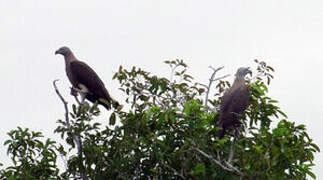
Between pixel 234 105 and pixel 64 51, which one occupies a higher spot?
pixel 64 51

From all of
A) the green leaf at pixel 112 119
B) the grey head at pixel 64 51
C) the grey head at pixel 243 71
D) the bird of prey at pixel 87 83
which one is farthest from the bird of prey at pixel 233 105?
the grey head at pixel 64 51

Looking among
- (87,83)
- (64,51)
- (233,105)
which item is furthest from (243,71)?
(64,51)

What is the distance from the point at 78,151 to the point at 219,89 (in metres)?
2.87

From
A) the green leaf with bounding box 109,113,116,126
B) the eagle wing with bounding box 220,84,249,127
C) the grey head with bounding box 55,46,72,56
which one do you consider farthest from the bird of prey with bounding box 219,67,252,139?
the grey head with bounding box 55,46,72,56

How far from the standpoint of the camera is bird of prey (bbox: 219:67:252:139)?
930 cm

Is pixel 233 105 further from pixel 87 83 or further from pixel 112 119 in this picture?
pixel 87 83

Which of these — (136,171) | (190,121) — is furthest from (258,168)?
(136,171)

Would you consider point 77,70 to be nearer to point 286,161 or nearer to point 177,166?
point 177,166

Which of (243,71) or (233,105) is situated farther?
(243,71)

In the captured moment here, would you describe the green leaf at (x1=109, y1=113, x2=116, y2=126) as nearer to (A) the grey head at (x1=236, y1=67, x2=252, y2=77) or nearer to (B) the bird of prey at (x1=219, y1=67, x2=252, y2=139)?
(B) the bird of prey at (x1=219, y1=67, x2=252, y2=139)

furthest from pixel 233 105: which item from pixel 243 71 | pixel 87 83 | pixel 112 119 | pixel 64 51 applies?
pixel 64 51

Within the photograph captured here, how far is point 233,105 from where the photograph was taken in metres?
9.55

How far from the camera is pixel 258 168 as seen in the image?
7.64m

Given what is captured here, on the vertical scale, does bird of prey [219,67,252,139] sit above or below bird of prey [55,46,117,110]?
Answer: below
